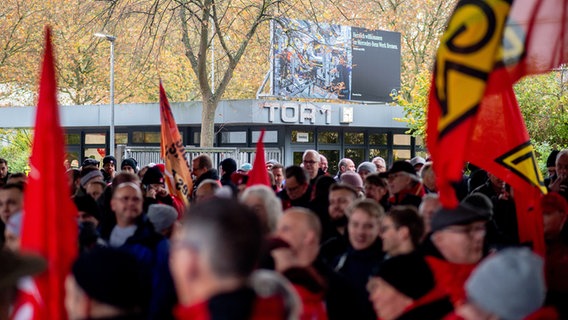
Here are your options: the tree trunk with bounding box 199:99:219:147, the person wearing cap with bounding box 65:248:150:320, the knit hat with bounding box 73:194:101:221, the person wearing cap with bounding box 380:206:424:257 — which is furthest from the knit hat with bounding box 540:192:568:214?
the tree trunk with bounding box 199:99:219:147

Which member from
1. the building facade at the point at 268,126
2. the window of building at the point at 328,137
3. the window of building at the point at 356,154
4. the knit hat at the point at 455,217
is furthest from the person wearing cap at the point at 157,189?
the window of building at the point at 356,154

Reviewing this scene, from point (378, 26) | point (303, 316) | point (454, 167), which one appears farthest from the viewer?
point (378, 26)

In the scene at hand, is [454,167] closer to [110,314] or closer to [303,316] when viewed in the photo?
[303,316]

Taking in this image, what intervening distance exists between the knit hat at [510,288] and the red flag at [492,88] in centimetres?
140

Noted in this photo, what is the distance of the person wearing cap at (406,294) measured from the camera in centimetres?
439

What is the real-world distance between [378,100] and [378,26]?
21.1 feet

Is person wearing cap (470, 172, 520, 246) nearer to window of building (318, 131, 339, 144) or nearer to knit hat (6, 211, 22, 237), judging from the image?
knit hat (6, 211, 22, 237)

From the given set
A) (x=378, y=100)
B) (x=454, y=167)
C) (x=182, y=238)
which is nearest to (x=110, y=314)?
(x=182, y=238)

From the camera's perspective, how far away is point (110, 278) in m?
3.40

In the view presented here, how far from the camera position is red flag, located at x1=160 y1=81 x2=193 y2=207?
988cm

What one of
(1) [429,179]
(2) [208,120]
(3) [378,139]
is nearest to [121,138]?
(3) [378,139]

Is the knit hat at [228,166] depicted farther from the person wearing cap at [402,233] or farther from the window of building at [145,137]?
the window of building at [145,137]

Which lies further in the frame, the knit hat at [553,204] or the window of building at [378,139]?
the window of building at [378,139]

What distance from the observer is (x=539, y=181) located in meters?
6.41
